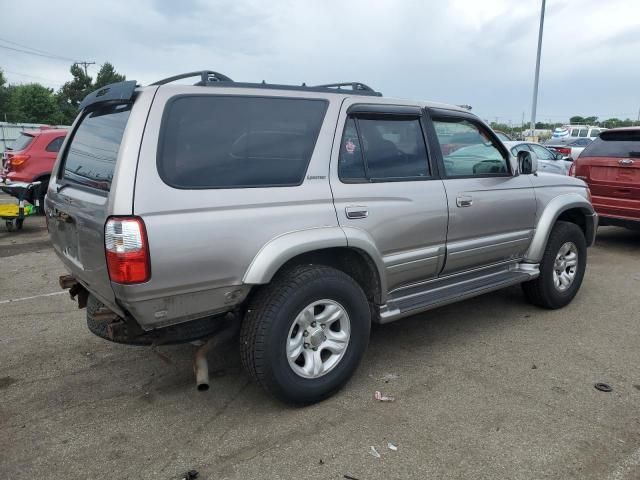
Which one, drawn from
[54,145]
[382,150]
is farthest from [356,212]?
[54,145]

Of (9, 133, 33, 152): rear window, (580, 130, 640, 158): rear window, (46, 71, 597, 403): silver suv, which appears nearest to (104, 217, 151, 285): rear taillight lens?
(46, 71, 597, 403): silver suv

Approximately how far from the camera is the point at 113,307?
9.11 ft

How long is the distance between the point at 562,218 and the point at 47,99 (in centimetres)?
7160

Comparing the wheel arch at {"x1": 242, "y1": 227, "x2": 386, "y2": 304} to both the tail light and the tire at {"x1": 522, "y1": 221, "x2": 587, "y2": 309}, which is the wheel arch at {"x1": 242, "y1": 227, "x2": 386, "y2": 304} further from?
the tail light

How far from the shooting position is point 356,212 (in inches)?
125

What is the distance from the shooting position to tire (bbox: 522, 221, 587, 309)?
4.61 meters

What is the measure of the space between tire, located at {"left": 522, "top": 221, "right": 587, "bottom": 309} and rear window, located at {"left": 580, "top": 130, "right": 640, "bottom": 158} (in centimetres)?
301

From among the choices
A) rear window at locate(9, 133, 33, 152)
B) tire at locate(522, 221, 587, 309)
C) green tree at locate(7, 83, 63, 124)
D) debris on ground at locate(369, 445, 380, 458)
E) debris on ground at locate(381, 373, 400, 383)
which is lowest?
debris on ground at locate(369, 445, 380, 458)

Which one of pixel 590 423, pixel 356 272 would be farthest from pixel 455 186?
pixel 590 423

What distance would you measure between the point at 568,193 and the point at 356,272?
2577 millimetres

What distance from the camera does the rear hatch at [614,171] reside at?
6930 mm

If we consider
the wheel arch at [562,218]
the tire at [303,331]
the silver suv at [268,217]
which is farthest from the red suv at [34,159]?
the wheel arch at [562,218]

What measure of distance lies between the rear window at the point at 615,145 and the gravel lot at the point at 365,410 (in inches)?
137

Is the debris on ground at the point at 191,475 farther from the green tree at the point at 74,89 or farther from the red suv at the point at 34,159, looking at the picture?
the green tree at the point at 74,89
